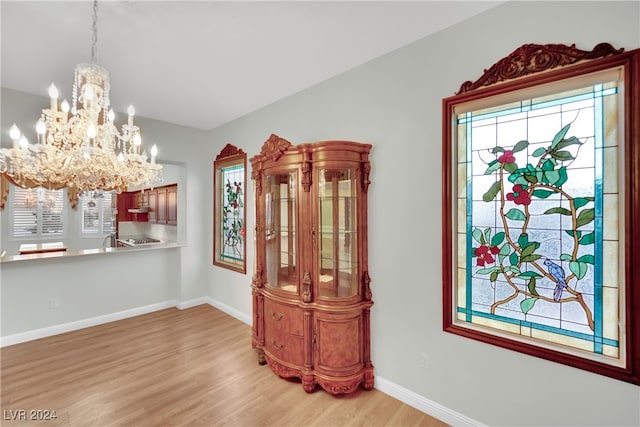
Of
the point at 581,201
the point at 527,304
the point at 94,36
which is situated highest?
the point at 94,36

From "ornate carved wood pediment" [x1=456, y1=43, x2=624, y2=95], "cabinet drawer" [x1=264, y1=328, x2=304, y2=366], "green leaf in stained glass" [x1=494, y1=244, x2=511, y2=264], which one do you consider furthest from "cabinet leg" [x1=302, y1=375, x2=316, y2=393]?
"ornate carved wood pediment" [x1=456, y1=43, x2=624, y2=95]

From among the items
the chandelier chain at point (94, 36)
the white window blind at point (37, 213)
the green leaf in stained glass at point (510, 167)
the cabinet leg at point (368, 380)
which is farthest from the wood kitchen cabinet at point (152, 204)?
the green leaf in stained glass at point (510, 167)

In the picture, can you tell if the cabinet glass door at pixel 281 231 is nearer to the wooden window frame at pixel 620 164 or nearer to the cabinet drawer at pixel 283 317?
the cabinet drawer at pixel 283 317

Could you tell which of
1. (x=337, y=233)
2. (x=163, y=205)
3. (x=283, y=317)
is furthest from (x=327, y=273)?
(x=163, y=205)

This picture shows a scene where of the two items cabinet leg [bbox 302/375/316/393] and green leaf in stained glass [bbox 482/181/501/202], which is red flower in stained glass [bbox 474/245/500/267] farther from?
cabinet leg [bbox 302/375/316/393]

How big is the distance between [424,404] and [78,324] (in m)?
4.18

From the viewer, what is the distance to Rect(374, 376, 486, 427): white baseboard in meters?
1.91

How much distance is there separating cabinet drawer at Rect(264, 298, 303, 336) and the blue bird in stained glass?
181cm

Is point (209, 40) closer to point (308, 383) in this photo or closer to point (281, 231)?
point (281, 231)

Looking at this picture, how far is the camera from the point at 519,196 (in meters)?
1.74

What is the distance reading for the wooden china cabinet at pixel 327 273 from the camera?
7.46 ft

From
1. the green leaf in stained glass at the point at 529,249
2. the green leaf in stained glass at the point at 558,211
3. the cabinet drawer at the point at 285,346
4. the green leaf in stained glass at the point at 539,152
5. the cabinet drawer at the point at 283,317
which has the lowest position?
the cabinet drawer at the point at 285,346

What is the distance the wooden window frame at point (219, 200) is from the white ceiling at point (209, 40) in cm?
100

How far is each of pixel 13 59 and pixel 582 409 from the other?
4.88 m
